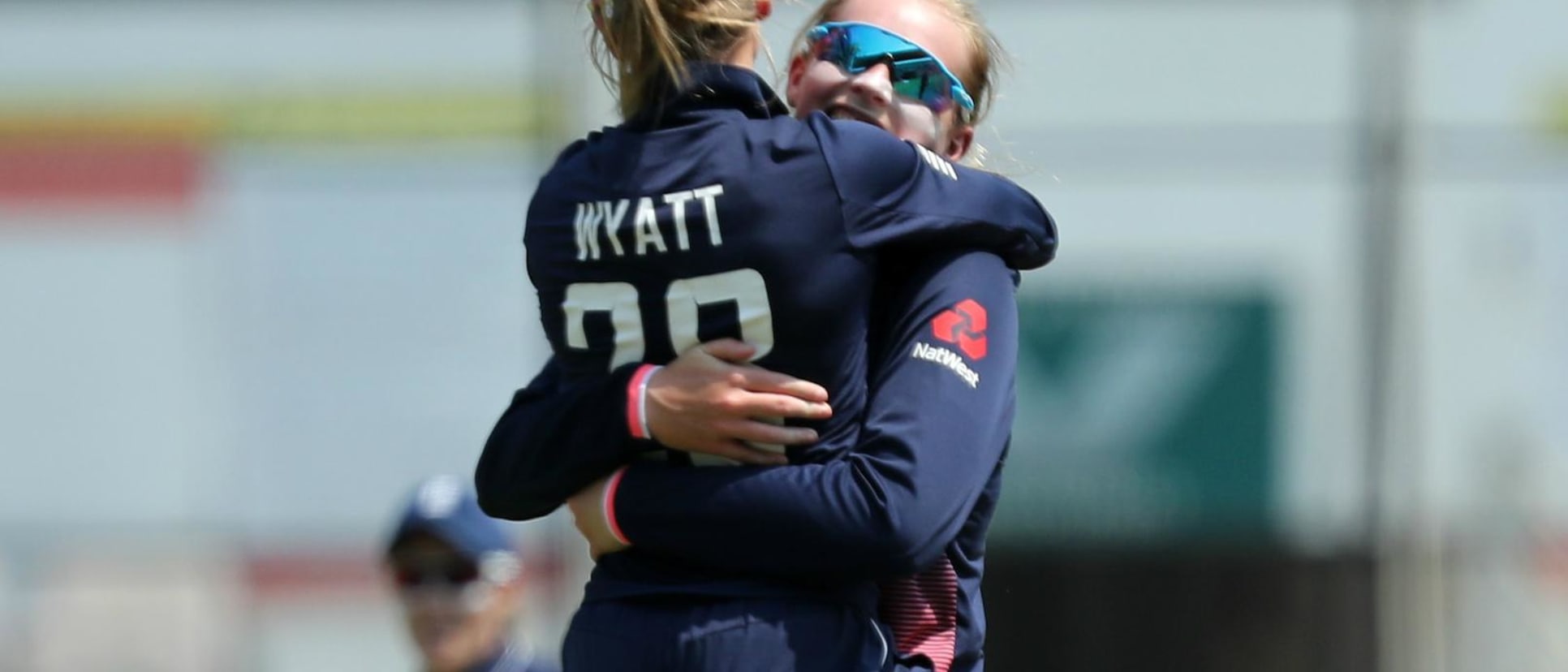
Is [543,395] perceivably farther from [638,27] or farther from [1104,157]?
[1104,157]

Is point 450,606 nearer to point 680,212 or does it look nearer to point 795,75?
point 795,75

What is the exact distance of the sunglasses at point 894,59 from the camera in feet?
6.41

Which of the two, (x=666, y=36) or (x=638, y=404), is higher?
(x=666, y=36)

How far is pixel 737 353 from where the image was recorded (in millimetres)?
1788

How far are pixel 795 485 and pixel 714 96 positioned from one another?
347mm

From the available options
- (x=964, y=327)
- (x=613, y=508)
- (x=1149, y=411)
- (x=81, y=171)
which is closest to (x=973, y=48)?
(x=964, y=327)

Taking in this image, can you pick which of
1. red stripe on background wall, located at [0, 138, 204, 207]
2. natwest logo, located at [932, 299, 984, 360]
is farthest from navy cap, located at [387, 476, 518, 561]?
red stripe on background wall, located at [0, 138, 204, 207]

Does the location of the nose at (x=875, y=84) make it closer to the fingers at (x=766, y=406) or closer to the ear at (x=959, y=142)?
the ear at (x=959, y=142)

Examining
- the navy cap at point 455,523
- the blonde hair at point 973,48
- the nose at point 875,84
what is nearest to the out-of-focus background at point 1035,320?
the navy cap at point 455,523

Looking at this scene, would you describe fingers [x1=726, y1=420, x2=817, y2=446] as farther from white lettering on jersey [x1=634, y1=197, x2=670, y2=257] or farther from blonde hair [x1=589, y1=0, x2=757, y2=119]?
blonde hair [x1=589, y1=0, x2=757, y2=119]

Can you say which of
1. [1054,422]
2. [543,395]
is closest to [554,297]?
[543,395]

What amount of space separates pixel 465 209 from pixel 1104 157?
7.46ft

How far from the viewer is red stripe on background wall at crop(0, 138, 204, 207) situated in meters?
8.42

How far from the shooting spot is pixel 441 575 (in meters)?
3.63
